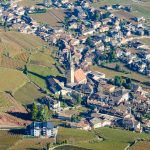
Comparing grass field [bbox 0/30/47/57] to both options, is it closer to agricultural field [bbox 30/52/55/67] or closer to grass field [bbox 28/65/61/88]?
agricultural field [bbox 30/52/55/67]

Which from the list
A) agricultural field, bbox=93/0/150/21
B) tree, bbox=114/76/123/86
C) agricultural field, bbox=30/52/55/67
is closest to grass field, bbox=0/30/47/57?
agricultural field, bbox=30/52/55/67

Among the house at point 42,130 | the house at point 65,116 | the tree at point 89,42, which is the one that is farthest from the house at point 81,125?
the tree at point 89,42

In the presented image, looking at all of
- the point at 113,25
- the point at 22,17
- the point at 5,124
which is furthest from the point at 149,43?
the point at 5,124

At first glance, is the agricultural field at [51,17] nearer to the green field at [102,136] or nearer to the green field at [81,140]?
the green field at [102,136]

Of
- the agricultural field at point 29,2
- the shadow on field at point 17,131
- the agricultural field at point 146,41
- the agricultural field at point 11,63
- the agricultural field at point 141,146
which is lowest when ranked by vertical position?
the agricultural field at point 146,41

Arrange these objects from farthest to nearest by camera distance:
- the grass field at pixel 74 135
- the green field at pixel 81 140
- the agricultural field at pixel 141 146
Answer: the grass field at pixel 74 135 < the agricultural field at pixel 141 146 < the green field at pixel 81 140

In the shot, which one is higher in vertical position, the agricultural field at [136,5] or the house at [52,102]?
the agricultural field at [136,5]

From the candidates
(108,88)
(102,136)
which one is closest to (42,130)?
(102,136)
